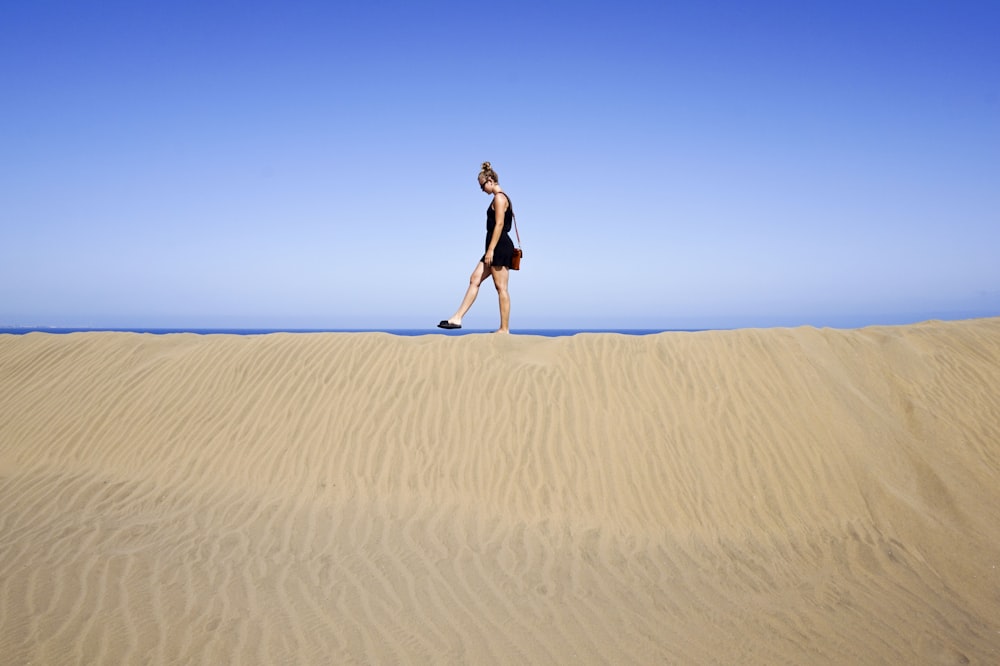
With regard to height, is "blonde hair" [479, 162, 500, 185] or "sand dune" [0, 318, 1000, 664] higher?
"blonde hair" [479, 162, 500, 185]

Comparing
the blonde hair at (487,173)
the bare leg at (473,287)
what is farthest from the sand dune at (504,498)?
the blonde hair at (487,173)

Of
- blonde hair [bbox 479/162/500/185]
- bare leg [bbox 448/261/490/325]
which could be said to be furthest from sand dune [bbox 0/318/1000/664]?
blonde hair [bbox 479/162/500/185]

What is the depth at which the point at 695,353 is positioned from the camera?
7664mm

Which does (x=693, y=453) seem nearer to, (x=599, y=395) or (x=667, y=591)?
(x=599, y=395)

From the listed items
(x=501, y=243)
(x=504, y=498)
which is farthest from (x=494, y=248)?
(x=504, y=498)

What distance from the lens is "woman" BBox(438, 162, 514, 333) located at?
7.85 metres

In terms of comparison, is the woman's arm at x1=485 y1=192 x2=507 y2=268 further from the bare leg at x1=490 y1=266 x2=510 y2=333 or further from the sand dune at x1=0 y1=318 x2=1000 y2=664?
the sand dune at x1=0 y1=318 x2=1000 y2=664

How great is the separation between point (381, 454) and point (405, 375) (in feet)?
4.36

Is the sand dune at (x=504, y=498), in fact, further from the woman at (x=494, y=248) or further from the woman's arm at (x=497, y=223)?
the woman's arm at (x=497, y=223)

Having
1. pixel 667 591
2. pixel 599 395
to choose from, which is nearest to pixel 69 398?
pixel 599 395

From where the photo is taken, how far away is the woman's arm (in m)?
7.82

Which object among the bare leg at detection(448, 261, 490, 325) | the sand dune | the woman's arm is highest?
the woman's arm

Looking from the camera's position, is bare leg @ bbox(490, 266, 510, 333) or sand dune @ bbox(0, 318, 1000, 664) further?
bare leg @ bbox(490, 266, 510, 333)

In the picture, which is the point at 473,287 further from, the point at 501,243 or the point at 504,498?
the point at 504,498
